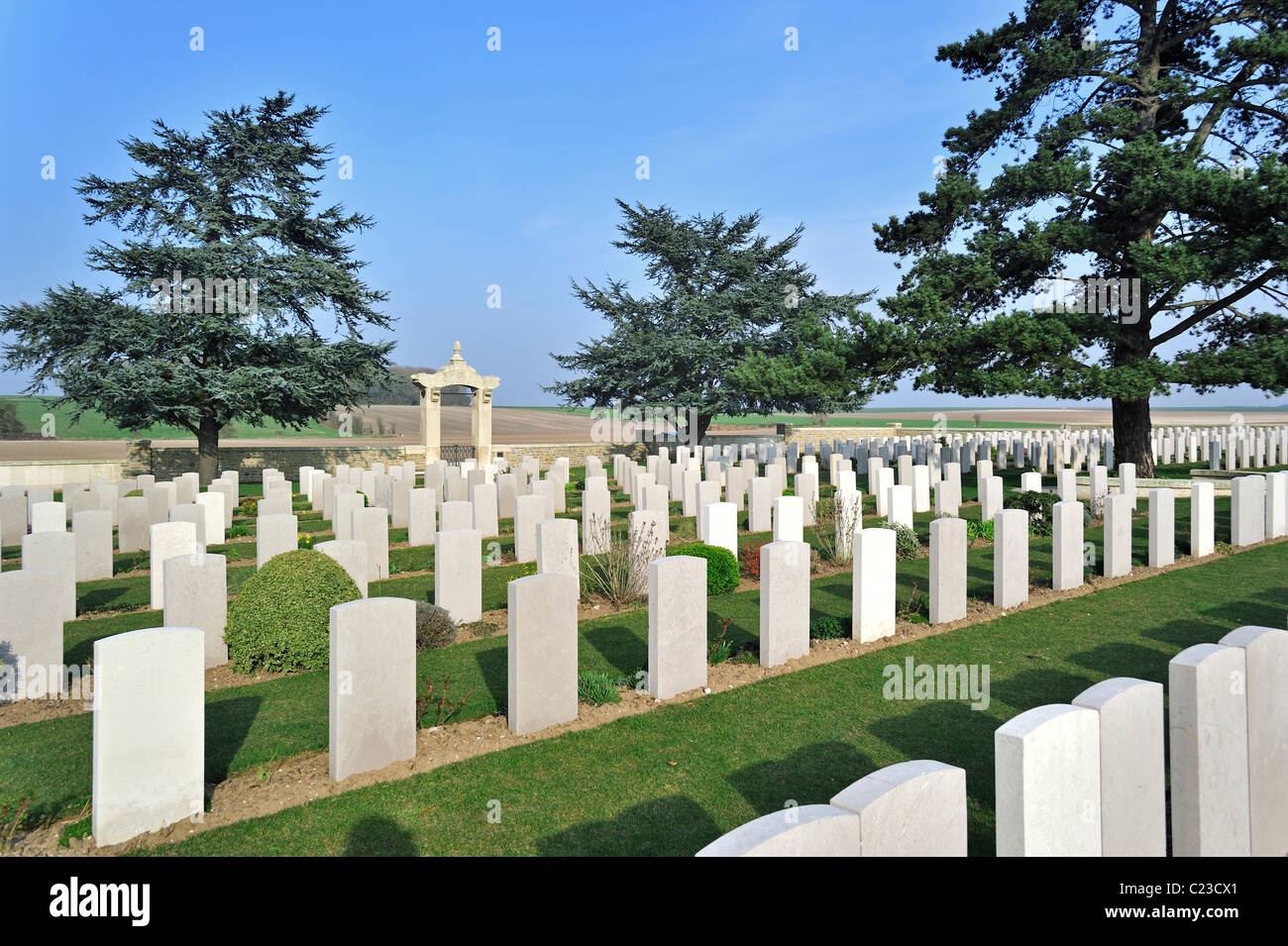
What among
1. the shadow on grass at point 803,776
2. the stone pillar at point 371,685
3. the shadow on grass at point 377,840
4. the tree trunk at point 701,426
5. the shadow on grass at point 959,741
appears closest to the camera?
the shadow on grass at point 377,840

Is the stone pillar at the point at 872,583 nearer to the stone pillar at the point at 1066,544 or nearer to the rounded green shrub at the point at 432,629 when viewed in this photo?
the stone pillar at the point at 1066,544

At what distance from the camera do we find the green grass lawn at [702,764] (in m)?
3.96

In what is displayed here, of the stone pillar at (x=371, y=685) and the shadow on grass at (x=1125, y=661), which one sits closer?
the stone pillar at (x=371, y=685)

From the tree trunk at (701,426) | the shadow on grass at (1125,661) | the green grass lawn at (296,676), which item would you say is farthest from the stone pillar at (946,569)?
the tree trunk at (701,426)

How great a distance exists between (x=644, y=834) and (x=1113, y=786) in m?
2.17

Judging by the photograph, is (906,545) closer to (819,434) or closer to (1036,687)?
(1036,687)

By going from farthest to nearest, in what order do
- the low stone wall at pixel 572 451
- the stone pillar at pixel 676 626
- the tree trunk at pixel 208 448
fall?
1. the low stone wall at pixel 572 451
2. the tree trunk at pixel 208 448
3. the stone pillar at pixel 676 626

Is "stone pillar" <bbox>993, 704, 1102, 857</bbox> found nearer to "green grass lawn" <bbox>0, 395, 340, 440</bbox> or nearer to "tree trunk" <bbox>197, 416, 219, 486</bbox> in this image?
"tree trunk" <bbox>197, 416, 219, 486</bbox>

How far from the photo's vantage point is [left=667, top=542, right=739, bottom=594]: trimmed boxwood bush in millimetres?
9406

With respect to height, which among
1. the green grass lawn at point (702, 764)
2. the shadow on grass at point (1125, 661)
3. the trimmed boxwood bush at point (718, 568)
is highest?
the trimmed boxwood bush at point (718, 568)

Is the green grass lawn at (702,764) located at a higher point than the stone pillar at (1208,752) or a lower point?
lower

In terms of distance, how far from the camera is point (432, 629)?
292 inches
